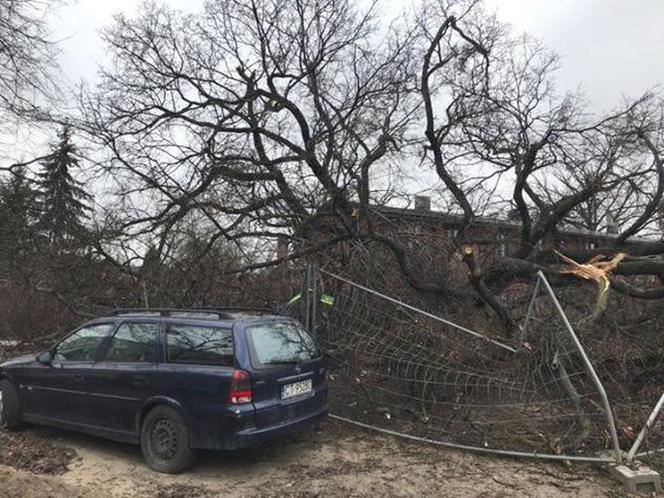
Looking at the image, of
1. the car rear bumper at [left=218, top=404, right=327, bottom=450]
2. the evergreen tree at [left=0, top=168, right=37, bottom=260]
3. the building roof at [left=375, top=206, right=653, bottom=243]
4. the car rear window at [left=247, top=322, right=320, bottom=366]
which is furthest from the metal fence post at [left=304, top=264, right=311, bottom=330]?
the evergreen tree at [left=0, top=168, right=37, bottom=260]

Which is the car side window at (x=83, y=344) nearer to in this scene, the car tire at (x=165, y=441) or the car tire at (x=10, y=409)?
the car tire at (x=10, y=409)

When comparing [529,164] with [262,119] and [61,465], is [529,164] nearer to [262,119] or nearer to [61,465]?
[262,119]

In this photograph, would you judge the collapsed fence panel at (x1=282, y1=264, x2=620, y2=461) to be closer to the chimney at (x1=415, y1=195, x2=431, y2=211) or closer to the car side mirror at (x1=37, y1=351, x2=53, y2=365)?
the car side mirror at (x1=37, y1=351, x2=53, y2=365)

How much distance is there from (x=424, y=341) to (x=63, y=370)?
4242 millimetres

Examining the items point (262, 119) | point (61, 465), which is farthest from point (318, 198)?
point (61, 465)

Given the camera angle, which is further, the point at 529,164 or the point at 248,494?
the point at 529,164

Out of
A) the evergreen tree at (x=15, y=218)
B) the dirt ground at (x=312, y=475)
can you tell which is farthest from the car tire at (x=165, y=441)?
the evergreen tree at (x=15, y=218)

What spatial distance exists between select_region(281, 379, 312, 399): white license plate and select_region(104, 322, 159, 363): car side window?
1.36 metres

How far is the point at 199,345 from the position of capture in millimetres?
5980

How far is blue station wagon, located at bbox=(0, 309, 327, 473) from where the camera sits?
5.66 metres

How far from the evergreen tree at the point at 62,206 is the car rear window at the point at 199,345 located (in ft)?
21.6

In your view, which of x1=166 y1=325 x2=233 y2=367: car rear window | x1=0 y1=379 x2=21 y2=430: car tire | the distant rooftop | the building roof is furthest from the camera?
the distant rooftop

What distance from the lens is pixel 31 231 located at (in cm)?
1309

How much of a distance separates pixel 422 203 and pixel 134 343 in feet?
30.1
